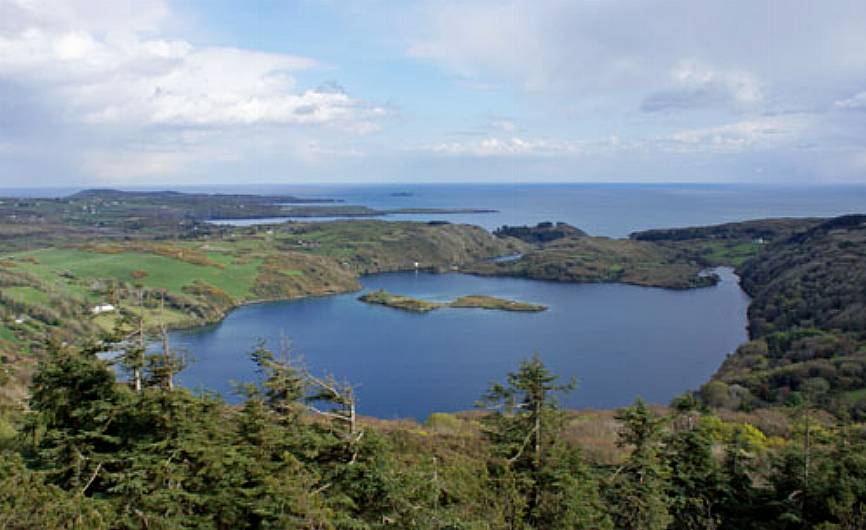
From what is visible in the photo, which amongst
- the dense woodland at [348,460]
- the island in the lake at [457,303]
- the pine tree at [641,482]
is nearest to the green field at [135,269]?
the island in the lake at [457,303]

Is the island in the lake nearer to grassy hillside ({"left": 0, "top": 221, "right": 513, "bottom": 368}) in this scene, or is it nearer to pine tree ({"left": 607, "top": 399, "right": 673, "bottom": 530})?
grassy hillside ({"left": 0, "top": 221, "right": 513, "bottom": 368})

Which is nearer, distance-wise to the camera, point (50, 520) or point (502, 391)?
point (50, 520)

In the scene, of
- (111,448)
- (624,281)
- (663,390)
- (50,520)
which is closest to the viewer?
(50,520)

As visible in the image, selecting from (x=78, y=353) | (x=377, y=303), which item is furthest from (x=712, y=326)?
(x=78, y=353)

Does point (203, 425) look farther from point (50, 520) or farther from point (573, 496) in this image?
point (573, 496)

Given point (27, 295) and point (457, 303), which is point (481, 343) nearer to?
point (457, 303)

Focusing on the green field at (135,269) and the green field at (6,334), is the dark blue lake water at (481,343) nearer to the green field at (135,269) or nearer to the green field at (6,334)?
the green field at (135,269)

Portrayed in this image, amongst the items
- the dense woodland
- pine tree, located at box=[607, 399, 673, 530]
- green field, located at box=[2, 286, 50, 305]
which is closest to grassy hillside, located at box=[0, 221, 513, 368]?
green field, located at box=[2, 286, 50, 305]
